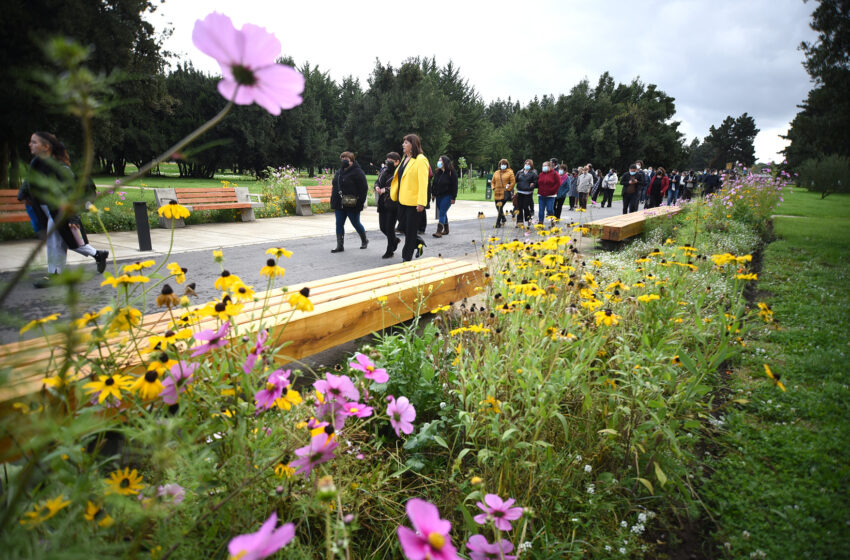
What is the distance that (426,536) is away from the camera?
692 mm

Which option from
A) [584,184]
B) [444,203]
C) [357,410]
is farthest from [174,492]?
[584,184]

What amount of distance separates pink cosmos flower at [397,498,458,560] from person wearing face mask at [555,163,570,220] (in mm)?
10884

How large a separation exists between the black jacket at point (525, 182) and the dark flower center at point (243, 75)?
31.5 ft

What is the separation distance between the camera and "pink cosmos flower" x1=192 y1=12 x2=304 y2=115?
0.60 meters

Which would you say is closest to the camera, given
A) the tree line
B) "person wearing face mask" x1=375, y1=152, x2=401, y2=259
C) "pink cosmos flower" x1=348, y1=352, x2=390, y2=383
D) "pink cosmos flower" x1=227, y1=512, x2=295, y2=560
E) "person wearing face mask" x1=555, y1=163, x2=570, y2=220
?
"pink cosmos flower" x1=227, y1=512, x2=295, y2=560

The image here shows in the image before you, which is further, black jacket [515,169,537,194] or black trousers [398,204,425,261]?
black jacket [515,169,537,194]

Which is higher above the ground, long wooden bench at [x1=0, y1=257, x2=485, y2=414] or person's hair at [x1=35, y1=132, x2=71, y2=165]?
person's hair at [x1=35, y1=132, x2=71, y2=165]

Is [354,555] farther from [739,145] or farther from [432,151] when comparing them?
[739,145]

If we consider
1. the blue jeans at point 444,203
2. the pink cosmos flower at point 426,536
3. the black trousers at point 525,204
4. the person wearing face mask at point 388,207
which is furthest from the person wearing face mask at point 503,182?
the pink cosmos flower at point 426,536

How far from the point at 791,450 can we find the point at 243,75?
2.75m

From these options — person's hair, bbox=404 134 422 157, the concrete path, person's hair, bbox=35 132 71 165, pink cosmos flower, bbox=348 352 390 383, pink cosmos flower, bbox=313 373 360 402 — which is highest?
person's hair, bbox=404 134 422 157

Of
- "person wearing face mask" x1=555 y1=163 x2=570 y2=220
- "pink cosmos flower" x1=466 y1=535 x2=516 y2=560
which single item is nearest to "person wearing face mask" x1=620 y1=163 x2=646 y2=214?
"person wearing face mask" x1=555 y1=163 x2=570 y2=220

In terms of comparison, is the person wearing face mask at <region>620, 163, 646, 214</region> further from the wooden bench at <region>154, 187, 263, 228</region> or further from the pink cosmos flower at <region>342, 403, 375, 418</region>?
the pink cosmos flower at <region>342, 403, 375, 418</region>

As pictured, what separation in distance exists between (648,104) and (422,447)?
49.2m
